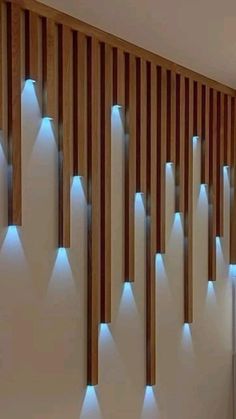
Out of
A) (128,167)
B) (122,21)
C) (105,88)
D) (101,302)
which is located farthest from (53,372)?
(122,21)

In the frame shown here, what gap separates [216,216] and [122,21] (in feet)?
6.63

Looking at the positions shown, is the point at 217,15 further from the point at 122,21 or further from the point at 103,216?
the point at 103,216

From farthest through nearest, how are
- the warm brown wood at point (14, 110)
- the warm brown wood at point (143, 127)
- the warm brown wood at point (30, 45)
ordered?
the warm brown wood at point (143, 127) → the warm brown wood at point (30, 45) → the warm brown wood at point (14, 110)

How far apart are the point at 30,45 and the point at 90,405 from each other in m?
1.97

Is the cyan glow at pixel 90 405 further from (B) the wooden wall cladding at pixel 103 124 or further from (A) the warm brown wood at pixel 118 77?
(A) the warm brown wood at pixel 118 77

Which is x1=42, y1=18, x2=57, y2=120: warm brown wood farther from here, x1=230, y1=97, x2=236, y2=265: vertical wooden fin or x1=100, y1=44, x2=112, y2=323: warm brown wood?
x1=230, y1=97, x2=236, y2=265: vertical wooden fin

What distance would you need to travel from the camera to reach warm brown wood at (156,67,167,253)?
4176 mm

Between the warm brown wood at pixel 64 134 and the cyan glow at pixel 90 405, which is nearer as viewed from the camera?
the warm brown wood at pixel 64 134

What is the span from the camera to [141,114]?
3990 millimetres

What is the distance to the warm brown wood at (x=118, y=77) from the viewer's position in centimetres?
374

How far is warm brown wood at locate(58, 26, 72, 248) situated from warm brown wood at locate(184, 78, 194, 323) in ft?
4.59

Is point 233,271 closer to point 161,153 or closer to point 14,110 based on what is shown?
point 161,153

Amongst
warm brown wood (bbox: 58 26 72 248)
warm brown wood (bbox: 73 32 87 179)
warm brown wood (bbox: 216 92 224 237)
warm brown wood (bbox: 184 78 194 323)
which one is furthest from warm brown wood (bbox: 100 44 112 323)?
warm brown wood (bbox: 216 92 224 237)

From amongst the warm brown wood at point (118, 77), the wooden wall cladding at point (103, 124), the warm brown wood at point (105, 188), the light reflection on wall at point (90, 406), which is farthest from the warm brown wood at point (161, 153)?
the light reflection on wall at point (90, 406)
